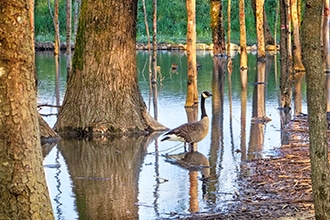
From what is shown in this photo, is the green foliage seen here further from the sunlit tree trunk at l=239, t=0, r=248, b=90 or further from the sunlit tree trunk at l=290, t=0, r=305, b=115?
the sunlit tree trunk at l=290, t=0, r=305, b=115

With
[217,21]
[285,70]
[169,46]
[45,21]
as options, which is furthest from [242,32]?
[45,21]

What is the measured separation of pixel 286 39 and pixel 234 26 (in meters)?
44.1

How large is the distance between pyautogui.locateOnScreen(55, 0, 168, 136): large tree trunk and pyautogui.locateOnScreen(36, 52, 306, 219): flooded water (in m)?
0.55

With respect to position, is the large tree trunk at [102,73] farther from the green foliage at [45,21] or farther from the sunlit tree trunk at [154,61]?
the green foliage at [45,21]

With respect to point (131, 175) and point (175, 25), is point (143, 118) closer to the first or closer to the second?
point (131, 175)

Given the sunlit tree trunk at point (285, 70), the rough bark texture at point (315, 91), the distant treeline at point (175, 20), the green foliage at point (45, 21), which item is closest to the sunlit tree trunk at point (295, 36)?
the sunlit tree trunk at point (285, 70)

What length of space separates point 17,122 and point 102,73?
26.4 feet

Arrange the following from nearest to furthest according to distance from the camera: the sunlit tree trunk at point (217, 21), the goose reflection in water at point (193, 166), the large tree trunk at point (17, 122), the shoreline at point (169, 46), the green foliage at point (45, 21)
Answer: the large tree trunk at point (17, 122) → the goose reflection in water at point (193, 166) → the sunlit tree trunk at point (217, 21) → the shoreline at point (169, 46) → the green foliage at point (45, 21)

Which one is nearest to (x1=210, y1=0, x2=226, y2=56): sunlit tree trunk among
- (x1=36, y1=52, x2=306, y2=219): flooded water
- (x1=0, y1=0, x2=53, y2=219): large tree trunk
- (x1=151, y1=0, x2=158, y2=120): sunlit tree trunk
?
(x1=151, y1=0, x2=158, y2=120): sunlit tree trunk

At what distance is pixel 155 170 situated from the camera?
11.0m

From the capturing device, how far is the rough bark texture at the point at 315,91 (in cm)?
558

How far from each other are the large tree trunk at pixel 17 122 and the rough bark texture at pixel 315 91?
2.17 meters

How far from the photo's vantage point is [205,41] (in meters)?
59.7

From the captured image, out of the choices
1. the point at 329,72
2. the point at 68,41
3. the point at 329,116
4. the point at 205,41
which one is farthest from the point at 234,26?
the point at 329,116
